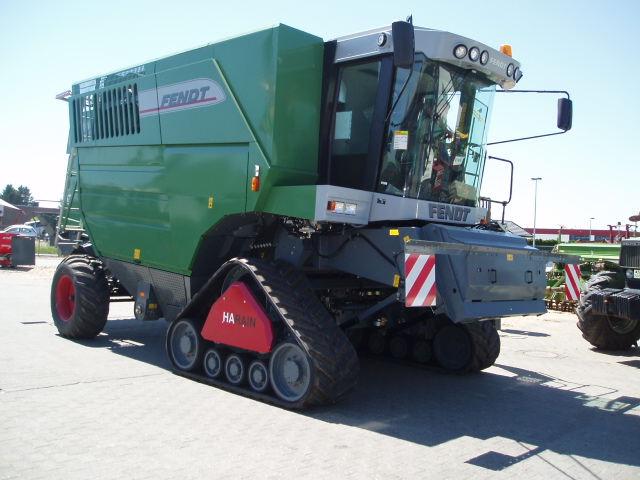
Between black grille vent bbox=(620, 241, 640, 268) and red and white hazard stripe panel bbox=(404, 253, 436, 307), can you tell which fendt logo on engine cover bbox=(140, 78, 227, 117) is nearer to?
red and white hazard stripe panel bbox=(404, 253, 436, 307)

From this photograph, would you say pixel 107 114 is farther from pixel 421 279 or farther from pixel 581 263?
pixel 581 263

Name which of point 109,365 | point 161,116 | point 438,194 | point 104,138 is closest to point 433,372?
point 438,194

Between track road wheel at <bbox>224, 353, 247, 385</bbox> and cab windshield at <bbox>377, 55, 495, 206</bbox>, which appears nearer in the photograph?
cab windshield at <bbox>377, 55, 495, 206</bbox>

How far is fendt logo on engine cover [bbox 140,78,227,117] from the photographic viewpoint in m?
7.03

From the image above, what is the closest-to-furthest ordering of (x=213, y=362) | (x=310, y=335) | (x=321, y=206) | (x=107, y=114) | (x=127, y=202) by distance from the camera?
(x=310, y=335) < (x=321, y=206) < (x=213, y=362) < (x=127, y=202) < (x=107, y=114)

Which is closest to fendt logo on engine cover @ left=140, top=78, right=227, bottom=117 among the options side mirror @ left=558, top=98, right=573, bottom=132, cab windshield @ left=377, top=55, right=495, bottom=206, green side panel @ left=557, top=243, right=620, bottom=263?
cab windshield @ left=377, top=55, right=495, bottom=206

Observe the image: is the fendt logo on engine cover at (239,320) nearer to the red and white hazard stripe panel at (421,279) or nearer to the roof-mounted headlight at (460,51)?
the red and white hazard stripe panel at (421,279)

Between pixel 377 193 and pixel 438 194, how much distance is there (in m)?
0.80

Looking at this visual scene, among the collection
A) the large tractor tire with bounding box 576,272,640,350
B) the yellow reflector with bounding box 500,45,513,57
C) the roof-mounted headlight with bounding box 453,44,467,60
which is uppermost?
the yellow reflector with bounding box 500,45,513,57

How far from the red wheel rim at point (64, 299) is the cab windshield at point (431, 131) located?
234 inches

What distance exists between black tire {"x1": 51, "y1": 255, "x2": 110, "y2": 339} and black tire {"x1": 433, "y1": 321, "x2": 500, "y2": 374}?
5.11 meters

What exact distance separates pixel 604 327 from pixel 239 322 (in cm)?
663

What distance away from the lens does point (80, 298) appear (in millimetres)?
8977

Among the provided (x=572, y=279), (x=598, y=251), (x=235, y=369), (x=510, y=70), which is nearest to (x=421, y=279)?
(x=235, y=369)
